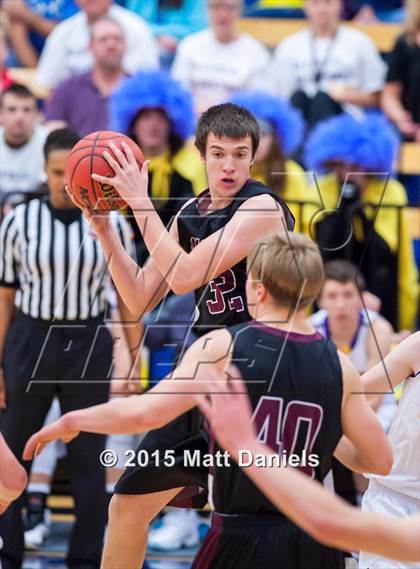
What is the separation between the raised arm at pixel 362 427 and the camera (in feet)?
12.3

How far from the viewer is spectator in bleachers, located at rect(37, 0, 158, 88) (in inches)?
356

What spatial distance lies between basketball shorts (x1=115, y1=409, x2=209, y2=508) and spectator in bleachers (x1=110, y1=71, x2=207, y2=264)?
9.38 feet

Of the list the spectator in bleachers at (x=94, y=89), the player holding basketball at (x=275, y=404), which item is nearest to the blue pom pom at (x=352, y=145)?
the spectator in bleachers at (x=94, y=89)

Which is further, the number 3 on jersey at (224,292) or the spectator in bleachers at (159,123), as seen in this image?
the spectator in bleachers at (159,123)

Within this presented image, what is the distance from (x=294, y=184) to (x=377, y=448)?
4.03 m

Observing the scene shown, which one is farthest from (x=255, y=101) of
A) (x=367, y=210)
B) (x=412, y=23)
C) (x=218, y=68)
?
(x=412, y=23)

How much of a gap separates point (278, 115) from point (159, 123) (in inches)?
32.2

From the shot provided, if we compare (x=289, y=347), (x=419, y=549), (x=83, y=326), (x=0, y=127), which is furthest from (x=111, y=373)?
(x=419, y=549)

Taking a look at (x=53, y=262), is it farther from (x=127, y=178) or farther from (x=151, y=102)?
(x=127, y=178)

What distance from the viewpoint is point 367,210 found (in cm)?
750

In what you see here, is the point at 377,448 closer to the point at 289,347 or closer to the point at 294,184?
the point at 289,347

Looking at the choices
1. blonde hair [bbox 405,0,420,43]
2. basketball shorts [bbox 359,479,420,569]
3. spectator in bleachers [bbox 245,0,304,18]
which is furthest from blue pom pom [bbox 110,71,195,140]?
basketball shorts [bbox 359,479,420,569]

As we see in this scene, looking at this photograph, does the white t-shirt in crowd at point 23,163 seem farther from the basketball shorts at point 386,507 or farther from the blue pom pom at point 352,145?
the basketball shorts at point 386,507

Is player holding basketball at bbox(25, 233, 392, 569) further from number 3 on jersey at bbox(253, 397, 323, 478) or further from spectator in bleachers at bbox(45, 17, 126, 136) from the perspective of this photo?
spectator in bleachers at bbox(45, 17, 126, 136)
